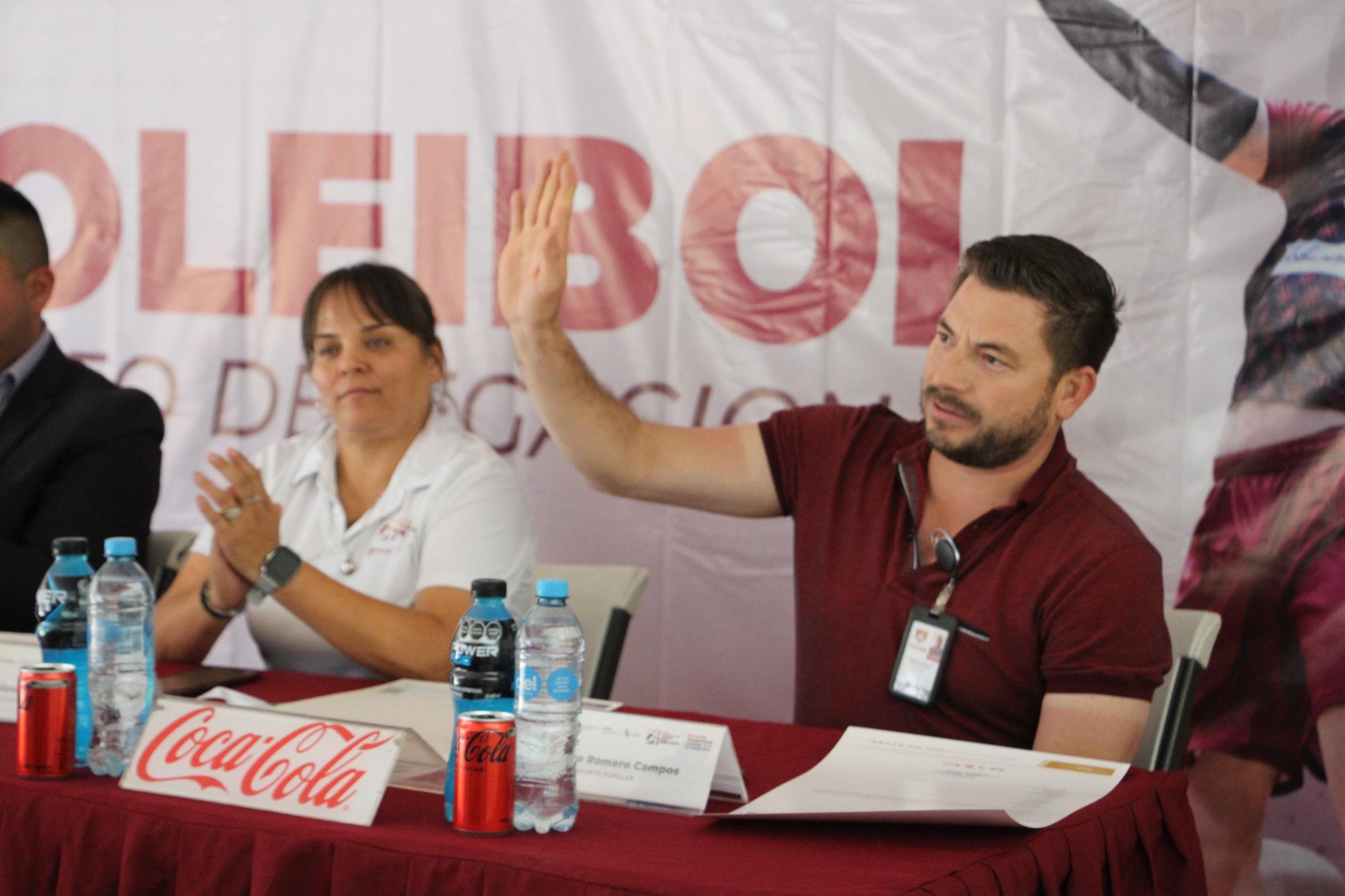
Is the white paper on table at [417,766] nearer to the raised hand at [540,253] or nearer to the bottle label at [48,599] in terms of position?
the bottle label at [48,599]

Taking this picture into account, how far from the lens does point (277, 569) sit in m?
1.88

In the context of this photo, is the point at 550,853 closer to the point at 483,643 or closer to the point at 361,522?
the point at 483,643

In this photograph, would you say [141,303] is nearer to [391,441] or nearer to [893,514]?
[391,441]

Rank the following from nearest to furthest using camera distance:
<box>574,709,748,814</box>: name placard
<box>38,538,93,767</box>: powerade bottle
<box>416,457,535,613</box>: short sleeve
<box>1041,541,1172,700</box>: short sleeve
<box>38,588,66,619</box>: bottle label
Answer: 1. <box>574,709,748,814</box>: name placard
2. <box>38,538,93,767</box>: powerade bottle
3. <box>38,588,66,619</box>: bottle label
4. <box>1041,541,1172,700</box>: short sleeve
5. <box>416,457,535,613</box>: short sleeve

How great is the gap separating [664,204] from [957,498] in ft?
4.15

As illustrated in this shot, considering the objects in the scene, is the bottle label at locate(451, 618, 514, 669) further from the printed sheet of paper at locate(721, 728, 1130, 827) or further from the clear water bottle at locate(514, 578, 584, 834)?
the printed sheet of paper at locate(721, 728, 1130, 827)

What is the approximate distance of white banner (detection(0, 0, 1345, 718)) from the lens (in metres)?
2.70

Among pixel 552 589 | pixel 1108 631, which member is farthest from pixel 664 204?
pixel 552 589

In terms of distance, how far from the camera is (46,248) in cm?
A: 245

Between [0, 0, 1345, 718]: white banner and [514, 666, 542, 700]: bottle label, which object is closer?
[514, 666, 542, 700]: bottle label

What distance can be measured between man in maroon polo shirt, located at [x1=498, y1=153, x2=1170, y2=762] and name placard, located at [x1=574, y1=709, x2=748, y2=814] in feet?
1.77

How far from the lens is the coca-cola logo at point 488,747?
3.61 ft

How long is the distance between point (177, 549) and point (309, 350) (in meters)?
0.50

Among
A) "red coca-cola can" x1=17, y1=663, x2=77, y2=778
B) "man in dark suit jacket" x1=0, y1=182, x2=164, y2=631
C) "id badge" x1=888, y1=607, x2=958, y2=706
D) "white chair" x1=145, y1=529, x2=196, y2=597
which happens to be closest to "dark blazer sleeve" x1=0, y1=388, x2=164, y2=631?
"man in dark suit jacket" x1=0, y1=182, x2=164, y2=631
